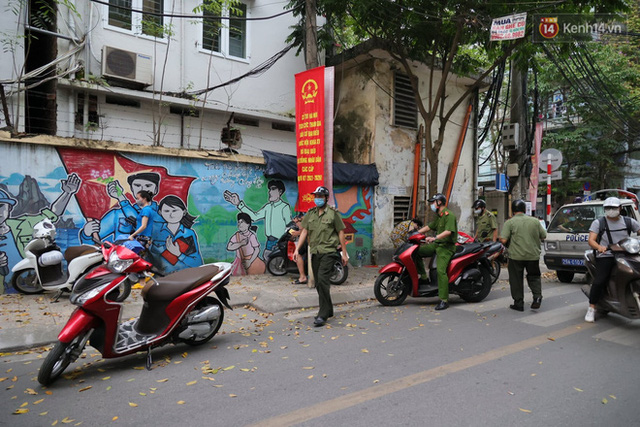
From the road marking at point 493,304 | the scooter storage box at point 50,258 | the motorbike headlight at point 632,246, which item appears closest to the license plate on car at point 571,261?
the road marking at point 493,304

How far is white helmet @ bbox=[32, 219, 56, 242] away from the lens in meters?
6.71

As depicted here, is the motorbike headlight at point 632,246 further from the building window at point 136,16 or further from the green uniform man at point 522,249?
the building window at point 136,16

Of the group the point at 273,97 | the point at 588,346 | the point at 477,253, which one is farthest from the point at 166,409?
the point at 273,97

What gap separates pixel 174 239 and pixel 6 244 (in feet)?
8.68

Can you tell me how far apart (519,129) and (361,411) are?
11979 millimetres

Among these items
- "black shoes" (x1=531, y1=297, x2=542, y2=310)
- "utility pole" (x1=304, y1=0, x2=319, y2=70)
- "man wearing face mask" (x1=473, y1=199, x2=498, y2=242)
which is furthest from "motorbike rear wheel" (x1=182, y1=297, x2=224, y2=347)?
"man wearing face mask" (x1=473, y1=199, x2=498, y2=242)

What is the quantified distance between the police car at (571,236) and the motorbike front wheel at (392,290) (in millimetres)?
4313

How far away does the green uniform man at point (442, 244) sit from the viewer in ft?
22.0

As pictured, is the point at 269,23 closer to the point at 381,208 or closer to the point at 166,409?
the point at 381,208

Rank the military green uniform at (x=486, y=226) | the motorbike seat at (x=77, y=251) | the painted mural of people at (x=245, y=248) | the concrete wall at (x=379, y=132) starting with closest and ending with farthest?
the motorbike seat at (x=77, y=251) → the painted mural of people at (x=245, y=248) → the military green uniform at (x=486, y=226) → the concrete wall at (x=379, y=132)

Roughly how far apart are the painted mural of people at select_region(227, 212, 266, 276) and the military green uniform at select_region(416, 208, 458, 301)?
12.9 ft

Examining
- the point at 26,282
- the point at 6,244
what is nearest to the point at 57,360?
the point at 26,282

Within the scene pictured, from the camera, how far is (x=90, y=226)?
7.65 m

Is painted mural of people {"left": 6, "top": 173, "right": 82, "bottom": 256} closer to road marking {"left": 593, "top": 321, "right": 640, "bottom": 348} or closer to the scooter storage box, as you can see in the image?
the scooter storage box
